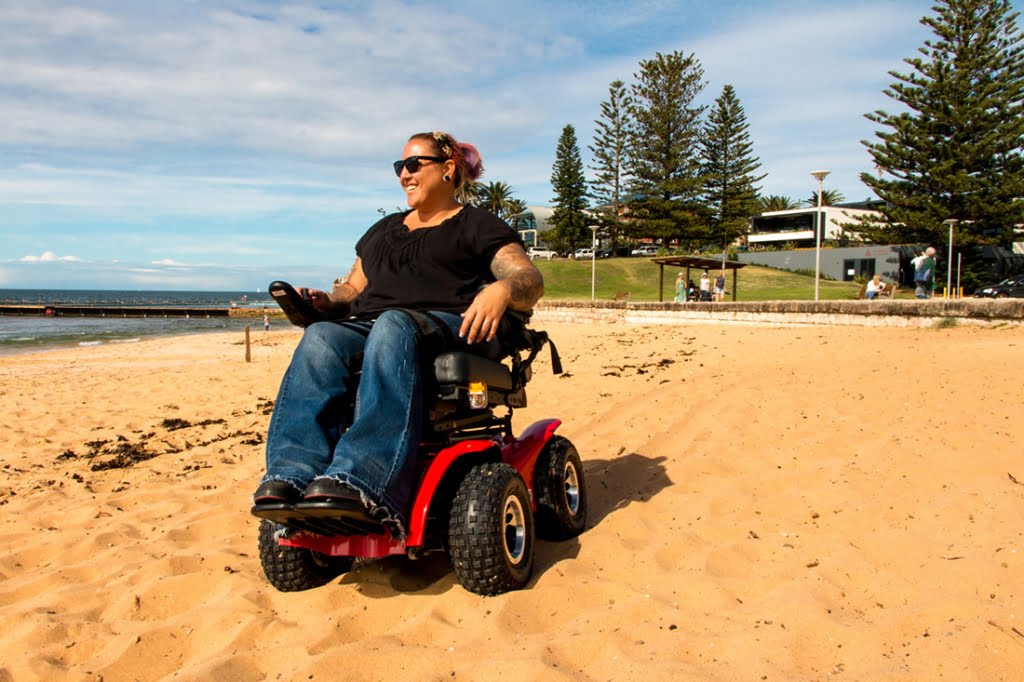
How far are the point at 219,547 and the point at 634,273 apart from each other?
4625 cm

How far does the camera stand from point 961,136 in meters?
32.2

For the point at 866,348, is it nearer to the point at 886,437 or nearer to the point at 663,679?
the point at 886,437

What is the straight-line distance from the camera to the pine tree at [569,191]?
59.7 m

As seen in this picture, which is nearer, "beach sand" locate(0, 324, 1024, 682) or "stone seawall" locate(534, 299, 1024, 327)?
"beach sand" locate(0, 324, 1024, 682)

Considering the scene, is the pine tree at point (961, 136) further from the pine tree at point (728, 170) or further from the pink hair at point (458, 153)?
the pink hair at point (458, 153)

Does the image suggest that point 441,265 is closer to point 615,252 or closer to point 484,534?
point 484,534

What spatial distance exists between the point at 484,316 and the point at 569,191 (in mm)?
59070

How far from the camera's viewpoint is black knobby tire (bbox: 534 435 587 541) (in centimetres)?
313

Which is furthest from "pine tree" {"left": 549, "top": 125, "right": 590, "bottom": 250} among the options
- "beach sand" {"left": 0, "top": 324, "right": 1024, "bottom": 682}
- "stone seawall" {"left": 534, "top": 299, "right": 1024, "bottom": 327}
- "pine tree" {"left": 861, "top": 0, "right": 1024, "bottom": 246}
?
"beach sand" {"left": 0, "top": 324, "right": 1024, "bottom": 682}

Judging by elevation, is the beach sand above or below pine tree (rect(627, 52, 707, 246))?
below

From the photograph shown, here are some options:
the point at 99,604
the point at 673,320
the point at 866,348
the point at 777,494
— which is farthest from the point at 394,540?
the point at 673,320

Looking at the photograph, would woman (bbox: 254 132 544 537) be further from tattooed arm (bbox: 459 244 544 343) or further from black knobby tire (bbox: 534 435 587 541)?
black knobby tire (bbox: 534 435 587 541)

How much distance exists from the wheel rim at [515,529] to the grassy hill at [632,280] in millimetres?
35070

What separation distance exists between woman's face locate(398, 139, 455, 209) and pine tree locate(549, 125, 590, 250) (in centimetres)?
5771
